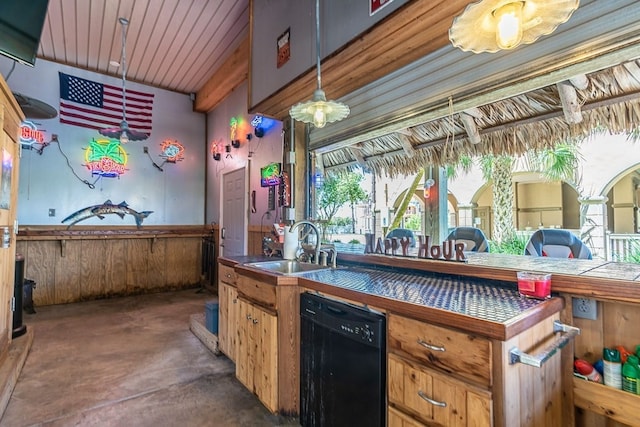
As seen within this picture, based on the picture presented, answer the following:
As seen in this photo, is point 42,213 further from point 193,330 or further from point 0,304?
point 193,330

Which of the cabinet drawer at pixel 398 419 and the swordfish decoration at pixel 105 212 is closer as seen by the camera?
the cabinet drawer at pixel 398 419

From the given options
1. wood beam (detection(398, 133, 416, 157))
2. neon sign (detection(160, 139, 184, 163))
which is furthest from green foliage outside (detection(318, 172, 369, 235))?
neon sign (detection(160, 139, 184, 163))

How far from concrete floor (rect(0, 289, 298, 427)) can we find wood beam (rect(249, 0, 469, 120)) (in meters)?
2.33

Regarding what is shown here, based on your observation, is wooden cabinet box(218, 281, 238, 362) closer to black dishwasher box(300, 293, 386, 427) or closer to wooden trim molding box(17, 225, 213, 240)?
black dishwasher box(300, 293, 386, 427)

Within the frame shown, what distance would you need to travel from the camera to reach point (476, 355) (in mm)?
1050

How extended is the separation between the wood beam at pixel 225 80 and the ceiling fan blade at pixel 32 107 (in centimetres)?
219

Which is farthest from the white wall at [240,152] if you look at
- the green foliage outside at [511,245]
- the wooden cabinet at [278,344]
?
the green foliage outside at [511,245]

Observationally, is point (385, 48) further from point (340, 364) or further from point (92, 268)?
point (92, 268)

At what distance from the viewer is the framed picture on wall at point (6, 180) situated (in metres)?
2.36

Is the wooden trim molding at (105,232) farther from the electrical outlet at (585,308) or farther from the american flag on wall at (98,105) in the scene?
the electrical outlet at (585,308)

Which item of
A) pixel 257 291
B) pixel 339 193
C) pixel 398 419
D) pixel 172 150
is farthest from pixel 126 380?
pixel 172 150

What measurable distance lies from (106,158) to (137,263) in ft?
5.96

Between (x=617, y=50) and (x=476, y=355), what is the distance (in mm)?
1390

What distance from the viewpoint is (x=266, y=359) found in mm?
1947
